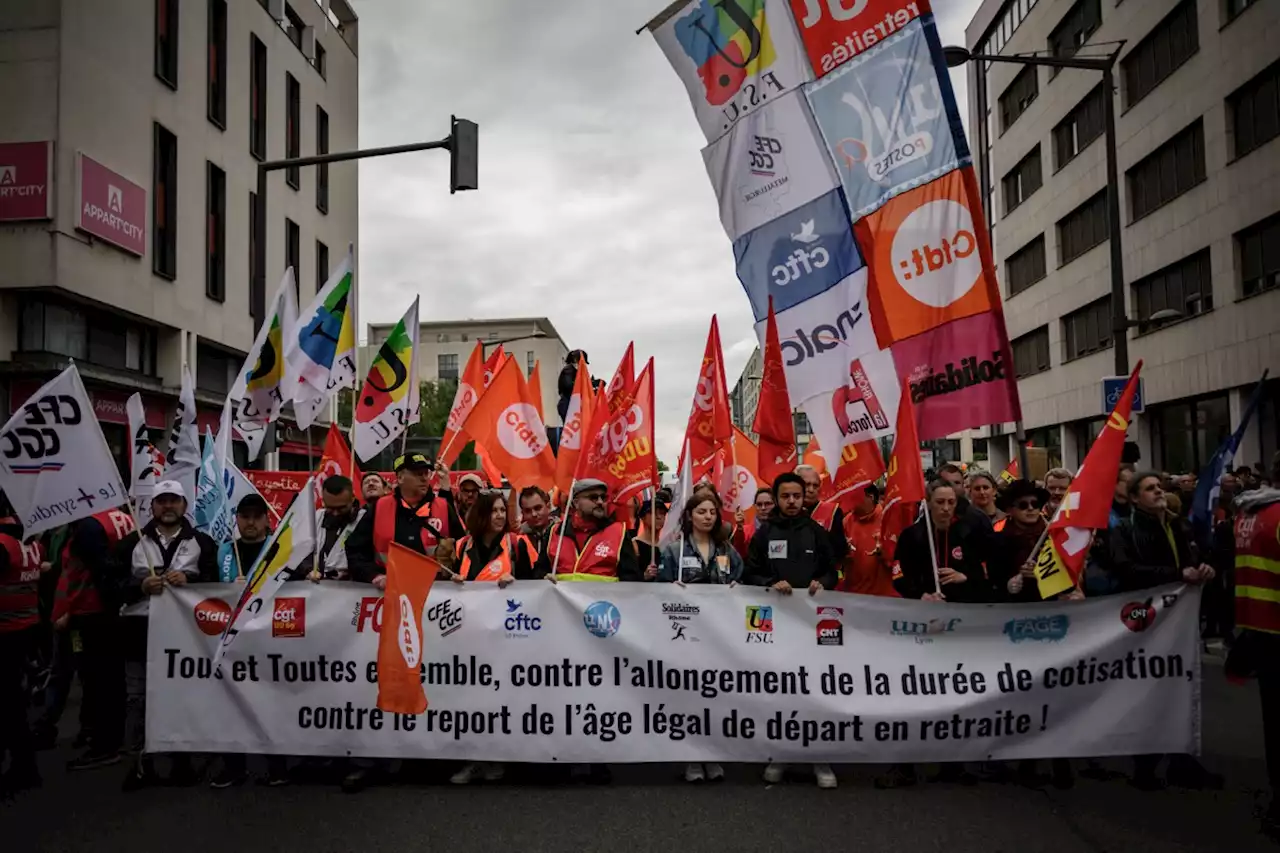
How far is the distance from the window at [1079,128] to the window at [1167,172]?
222cm

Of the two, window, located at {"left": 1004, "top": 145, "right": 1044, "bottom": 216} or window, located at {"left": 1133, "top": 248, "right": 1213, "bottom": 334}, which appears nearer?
window, located at {"left": 1133, "top": 248, "right": 1213, "bottom": 334}

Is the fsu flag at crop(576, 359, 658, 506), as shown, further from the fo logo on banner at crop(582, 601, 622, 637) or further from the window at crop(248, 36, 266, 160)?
the window at crop(248, 36, 266, 160)

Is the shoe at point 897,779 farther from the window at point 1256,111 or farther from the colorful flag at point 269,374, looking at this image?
the window at point 1256,111

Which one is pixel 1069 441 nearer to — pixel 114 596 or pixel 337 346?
pixel 337 346

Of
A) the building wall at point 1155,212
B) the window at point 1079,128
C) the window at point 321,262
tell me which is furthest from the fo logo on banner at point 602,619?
the window at point 321,262

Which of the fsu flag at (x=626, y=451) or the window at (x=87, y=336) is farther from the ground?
the window at (x=87, y=336)

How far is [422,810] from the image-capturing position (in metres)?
5.62

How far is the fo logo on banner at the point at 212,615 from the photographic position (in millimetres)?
6391

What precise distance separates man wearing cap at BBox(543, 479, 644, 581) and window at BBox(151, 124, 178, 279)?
20.6 meters

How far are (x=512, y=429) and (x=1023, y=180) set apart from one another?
99.2 ft

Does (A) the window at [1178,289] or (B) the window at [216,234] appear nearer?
(A) the window at [1178,289]

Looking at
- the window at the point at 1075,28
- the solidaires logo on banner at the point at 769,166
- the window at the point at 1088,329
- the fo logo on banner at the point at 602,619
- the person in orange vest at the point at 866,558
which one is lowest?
the fo logo on banner at the point at 602,619

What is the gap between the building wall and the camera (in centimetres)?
2077

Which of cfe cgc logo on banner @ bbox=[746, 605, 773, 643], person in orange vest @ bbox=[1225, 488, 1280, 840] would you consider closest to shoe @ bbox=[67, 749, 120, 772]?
cfe cgc logo on banner @ bbox=[746, 605, 773, 643]
